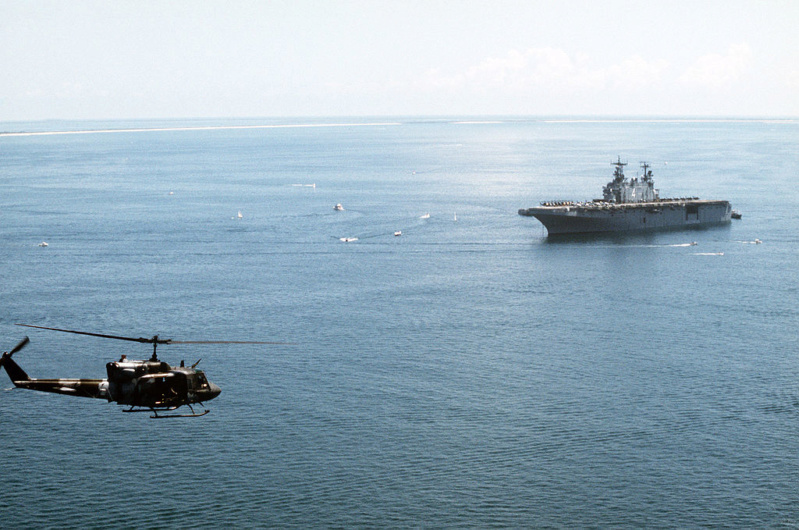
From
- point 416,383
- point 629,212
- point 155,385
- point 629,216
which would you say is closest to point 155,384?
point 155,385

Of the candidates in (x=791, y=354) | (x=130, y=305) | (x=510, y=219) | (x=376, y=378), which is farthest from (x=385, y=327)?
(x=510, y=219)

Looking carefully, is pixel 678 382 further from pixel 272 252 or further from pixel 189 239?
pixel 189 239

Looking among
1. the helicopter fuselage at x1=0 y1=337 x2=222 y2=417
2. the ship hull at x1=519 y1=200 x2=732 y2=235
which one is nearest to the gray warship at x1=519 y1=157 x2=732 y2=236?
the ship hull at x1=519 y1=200 x2=732 y2=235

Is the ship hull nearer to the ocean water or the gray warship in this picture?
the gray warship

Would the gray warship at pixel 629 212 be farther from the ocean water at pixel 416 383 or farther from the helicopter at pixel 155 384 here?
the helicopter at pixel 155 384

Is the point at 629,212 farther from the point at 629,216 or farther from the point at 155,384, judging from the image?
the point at 155,384
